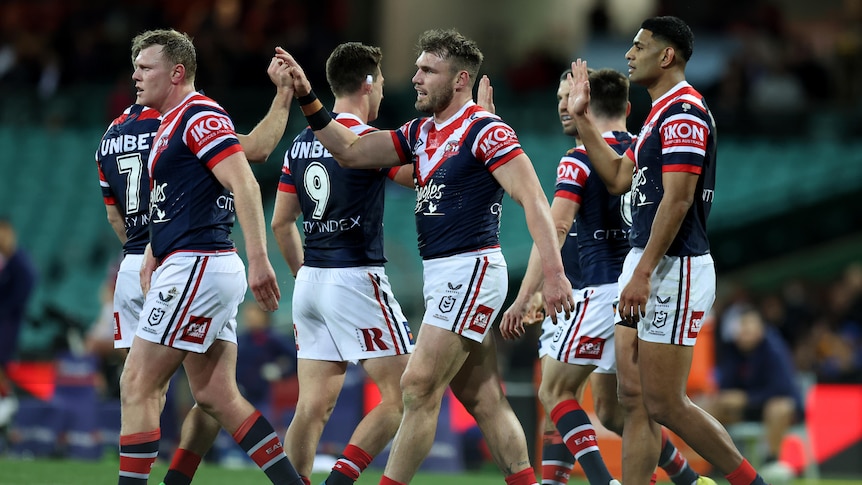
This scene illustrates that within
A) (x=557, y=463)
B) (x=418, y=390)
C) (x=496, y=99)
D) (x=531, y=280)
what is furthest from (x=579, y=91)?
(x=496, y=99)

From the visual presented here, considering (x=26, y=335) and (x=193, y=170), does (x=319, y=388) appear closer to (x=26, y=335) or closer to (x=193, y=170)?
(x=193, y=170)

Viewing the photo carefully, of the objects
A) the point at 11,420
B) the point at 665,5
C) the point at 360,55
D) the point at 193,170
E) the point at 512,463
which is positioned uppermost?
the point at 665,5

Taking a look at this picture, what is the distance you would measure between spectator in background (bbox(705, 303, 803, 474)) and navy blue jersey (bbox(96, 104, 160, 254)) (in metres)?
7.45

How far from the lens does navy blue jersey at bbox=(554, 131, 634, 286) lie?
7.89 metres

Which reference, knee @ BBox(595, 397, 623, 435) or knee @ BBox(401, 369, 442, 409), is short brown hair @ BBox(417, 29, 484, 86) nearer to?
knee @ BBox(401, 369, 442, 409)

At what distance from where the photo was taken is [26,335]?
57.6 feet

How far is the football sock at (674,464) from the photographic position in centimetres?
806

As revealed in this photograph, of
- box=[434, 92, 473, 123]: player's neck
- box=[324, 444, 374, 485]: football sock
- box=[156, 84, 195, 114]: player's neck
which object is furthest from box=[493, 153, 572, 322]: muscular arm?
box=[156, 84, 195, 114]: player's neck

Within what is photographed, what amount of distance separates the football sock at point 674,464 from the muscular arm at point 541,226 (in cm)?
197

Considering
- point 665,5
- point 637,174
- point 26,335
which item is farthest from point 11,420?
point 665,5

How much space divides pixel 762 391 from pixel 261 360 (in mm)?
5227

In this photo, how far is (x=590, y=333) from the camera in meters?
7.77

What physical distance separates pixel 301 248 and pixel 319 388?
40.3 inches

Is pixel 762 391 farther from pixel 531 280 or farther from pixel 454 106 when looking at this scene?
pixel 454 106
